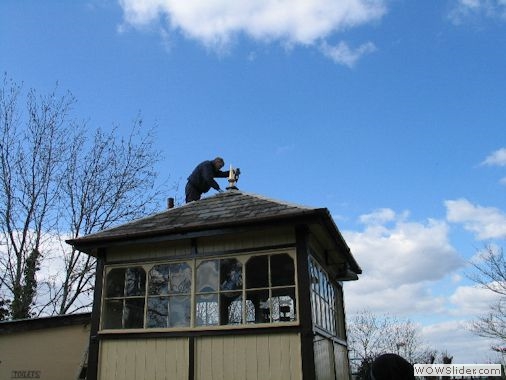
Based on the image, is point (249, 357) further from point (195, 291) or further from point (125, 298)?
point (125, 298)

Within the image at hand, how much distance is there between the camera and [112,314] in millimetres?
8516

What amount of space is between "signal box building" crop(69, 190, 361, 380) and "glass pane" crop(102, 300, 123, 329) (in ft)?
0.05

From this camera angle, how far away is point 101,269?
872 centimetres

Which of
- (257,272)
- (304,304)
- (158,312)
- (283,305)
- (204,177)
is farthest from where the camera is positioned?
(204,177)

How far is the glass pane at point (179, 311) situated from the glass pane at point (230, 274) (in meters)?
0.65

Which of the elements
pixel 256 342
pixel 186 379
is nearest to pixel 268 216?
pixel 256 342

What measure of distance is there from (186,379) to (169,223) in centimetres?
249

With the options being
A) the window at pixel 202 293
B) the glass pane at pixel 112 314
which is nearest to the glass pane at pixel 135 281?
the window at pixel 202 293

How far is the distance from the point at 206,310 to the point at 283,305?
1.20 metres

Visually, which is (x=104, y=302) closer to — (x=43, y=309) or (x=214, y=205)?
(x=214, y=205)

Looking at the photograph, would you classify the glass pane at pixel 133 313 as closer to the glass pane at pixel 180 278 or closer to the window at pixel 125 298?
the window at pixel 125 298

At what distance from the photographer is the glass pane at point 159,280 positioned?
8.27 metres
